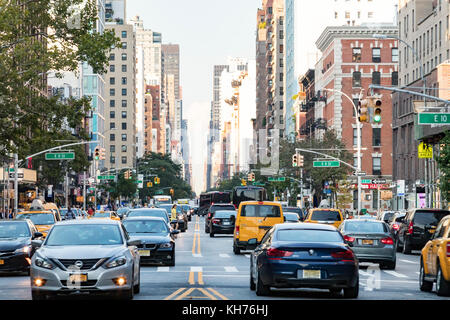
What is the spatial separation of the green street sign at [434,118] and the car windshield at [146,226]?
45.4 ft

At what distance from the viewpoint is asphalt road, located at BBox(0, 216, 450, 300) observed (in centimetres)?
1923

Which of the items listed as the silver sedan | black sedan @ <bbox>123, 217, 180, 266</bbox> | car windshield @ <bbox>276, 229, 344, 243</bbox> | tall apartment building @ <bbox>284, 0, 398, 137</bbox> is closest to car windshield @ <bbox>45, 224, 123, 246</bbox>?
the silver sedan

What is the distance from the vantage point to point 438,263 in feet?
66.1

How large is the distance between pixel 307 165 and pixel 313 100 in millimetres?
19270

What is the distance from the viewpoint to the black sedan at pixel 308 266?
1844 centimetres

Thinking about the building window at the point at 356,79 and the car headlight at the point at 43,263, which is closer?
the car headlight at the point at 43,263

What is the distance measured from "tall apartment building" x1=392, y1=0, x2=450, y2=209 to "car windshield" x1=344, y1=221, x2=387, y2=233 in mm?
39448

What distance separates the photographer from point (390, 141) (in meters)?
111

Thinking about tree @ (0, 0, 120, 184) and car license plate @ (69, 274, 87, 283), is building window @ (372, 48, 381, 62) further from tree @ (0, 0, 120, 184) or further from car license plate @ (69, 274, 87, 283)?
car license plate @ (69, 274, 87, 283)

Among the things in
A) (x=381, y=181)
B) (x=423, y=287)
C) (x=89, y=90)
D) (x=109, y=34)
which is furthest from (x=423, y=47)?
(x=89, y=90)

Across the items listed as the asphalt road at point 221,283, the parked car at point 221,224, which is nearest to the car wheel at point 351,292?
the asphalt road at point 221,283

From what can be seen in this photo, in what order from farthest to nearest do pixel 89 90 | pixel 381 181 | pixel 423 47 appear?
pixel 89 90 < pixel 423 47 < pixel 381 181

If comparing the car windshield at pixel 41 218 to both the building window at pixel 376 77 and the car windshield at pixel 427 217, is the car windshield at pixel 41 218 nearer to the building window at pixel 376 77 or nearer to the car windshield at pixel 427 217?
the car windshield at pixel 427 217

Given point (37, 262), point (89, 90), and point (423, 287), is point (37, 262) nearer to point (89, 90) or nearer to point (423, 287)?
point (423, 287)
